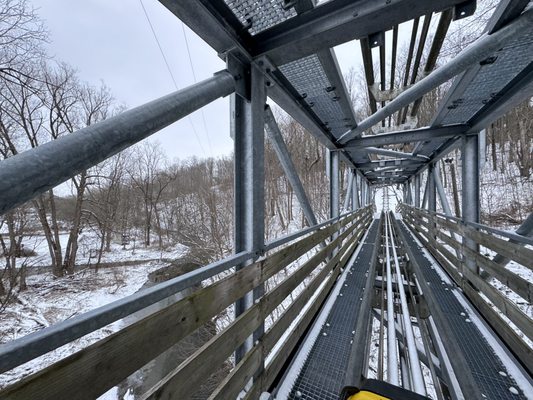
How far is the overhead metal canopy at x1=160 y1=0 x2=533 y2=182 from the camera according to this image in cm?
128

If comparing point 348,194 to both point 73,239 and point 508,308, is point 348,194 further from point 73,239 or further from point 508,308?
point 73,239

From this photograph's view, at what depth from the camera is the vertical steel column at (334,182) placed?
3.98 m

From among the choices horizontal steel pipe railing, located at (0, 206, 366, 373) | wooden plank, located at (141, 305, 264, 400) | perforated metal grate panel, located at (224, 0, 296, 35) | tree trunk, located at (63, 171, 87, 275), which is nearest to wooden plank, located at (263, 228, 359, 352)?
wooden plank, located at (141, 305, 264, 400)

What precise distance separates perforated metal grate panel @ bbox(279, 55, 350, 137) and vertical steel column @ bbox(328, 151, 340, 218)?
43.3 inches

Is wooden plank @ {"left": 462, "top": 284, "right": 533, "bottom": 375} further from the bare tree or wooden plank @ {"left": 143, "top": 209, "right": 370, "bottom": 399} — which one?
the bare tree

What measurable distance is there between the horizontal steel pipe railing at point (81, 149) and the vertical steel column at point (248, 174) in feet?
1.55

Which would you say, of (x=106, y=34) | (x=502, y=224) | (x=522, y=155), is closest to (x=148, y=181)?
(x=106, y=34)

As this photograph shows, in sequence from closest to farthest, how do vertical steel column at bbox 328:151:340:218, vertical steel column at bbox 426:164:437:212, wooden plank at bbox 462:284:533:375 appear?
wooden plank at bbox 462:284:533:375 → vertical steel column at bbox 328:151:340:218 → vertical steel column at bbox 426:164:437:212

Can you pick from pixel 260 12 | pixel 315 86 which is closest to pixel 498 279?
pixel 315 86

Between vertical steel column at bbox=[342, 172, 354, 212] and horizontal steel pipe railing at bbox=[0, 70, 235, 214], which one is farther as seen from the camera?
vertical steel column at bbox=[342, 172, 354, 212]

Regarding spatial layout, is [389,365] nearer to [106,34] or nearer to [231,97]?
[231,97]

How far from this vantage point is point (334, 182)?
158 inches

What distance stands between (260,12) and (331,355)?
2.59 m

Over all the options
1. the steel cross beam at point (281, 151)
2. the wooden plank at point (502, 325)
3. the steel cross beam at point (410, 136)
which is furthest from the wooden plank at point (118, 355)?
the steel cross beam at point (410, 136)
